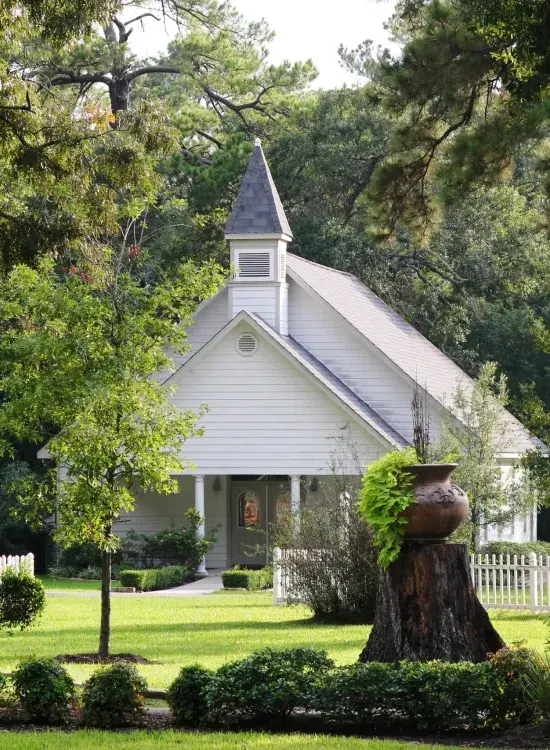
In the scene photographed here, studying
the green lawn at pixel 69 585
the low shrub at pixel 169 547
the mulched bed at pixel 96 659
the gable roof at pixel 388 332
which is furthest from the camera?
the gable roof at pixel 388 332

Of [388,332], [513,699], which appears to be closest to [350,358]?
[388,332]

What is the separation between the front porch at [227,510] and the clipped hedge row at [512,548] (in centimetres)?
582

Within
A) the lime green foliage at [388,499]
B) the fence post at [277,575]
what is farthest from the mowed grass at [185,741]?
the fence post at [277,575]

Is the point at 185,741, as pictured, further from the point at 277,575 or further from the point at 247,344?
the point at 247,344

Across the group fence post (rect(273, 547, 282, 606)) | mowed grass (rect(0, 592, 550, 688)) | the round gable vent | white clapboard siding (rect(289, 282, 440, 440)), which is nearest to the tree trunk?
mowed grass (rect(0, 592, 550, 688))

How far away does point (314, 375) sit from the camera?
31.3m

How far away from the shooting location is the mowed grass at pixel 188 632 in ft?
52.3

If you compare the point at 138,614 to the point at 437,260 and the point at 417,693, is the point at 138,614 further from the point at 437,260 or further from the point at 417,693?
the point at 437,260

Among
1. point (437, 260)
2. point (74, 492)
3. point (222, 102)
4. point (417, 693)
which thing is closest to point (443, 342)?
point (437, 260)

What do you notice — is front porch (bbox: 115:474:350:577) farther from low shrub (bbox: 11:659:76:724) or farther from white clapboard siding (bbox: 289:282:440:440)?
low shrub (bbox: 11:659:76:724)

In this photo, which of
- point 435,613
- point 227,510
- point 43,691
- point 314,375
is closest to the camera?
point 43,691

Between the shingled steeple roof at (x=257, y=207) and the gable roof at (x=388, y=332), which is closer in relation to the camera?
the shingled steeple roof at (x=257, y=207)

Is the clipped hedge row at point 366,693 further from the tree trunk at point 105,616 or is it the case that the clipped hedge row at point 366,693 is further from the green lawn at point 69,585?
the green lawn at point 69,585

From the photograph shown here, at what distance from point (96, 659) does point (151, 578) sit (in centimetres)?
1308
